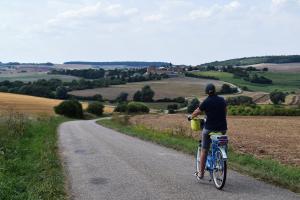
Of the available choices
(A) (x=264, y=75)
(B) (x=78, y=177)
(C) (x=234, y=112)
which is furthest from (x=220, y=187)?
(A) (x=264, y=75)

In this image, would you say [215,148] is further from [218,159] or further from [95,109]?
[95,109]

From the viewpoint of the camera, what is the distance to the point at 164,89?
117m

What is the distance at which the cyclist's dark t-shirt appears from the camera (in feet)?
39.0

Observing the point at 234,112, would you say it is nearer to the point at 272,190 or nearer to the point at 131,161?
the point at 131,161

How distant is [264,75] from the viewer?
132 metres

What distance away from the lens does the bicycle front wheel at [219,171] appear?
1115cm

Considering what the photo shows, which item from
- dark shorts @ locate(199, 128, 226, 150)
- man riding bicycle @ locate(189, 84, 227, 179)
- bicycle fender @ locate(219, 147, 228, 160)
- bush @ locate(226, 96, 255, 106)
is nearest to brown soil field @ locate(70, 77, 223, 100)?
bush @ locate(226, 96, 255, 106)

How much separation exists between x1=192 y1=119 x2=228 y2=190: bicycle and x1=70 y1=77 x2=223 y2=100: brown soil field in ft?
309

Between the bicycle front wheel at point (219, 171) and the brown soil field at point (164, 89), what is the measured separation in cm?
9448

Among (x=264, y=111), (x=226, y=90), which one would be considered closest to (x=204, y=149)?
(x=264, y=111)

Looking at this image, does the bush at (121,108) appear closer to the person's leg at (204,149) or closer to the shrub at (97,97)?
the shrub at (97,97)

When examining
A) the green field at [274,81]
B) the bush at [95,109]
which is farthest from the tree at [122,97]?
the green field at [274,81]

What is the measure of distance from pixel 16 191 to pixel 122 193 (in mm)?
2170

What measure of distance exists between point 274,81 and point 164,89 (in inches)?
1097
